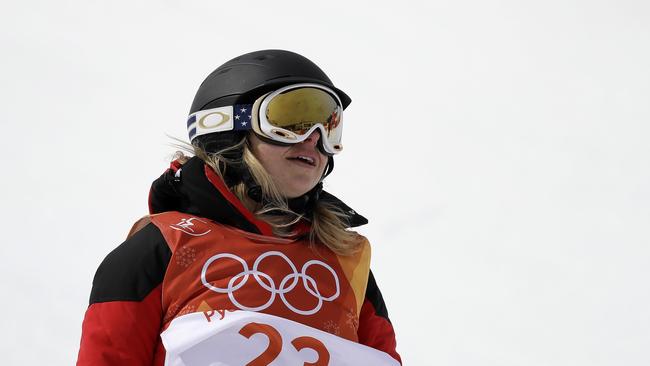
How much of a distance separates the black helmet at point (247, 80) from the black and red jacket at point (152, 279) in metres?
A: 0.15

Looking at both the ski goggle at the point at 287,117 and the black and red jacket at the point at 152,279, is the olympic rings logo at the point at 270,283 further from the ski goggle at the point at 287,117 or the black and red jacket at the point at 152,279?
the ski goggle at the point at 287,117

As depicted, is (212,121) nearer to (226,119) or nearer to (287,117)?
(226,119)

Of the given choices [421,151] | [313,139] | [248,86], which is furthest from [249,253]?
[421,151]

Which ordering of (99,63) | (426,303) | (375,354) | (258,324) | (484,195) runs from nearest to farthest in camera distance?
(258,324) < (375,354) < (426,303) < (484,195) < (99,63)

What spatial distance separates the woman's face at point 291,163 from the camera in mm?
2680

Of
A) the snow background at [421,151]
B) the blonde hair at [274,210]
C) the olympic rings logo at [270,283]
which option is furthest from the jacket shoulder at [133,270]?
the snow background at [421,151]

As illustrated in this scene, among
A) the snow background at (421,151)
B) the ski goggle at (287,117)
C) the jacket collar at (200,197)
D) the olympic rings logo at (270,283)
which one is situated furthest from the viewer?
the snow background at (421,151)

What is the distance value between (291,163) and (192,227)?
42 centimetres

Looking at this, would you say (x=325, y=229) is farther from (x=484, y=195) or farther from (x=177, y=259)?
(x=484, y=195)

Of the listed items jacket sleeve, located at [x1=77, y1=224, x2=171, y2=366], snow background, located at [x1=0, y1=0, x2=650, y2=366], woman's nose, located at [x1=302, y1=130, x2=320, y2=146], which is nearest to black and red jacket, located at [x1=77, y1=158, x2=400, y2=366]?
jacket sleeve, located at [x1=77, y1=224, x2=171, y2=366]

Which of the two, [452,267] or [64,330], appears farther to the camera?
[452,267]

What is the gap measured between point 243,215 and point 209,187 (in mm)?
143

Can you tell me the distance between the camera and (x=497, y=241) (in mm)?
6590

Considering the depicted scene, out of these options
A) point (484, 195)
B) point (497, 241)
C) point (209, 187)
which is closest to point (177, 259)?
point (209, 187)
